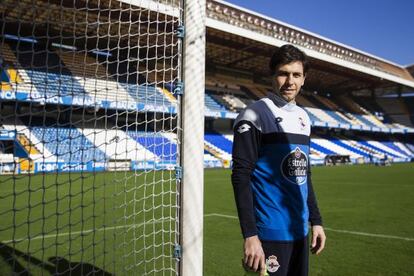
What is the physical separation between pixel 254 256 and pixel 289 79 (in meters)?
0.99

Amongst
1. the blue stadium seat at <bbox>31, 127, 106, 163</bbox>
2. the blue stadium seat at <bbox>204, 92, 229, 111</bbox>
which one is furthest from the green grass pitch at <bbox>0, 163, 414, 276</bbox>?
the blue stadium seat at <bbox>204, 92, 229, 111</bbox>

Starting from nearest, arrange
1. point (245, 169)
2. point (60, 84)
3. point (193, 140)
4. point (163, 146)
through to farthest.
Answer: point (245, 169)
point (193, 140)
point (60, 84)
point (163, 146)

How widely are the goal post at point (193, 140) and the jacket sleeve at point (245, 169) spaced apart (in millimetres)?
636

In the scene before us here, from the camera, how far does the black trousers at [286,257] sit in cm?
202

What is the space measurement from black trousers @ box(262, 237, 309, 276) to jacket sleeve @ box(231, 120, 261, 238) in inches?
8.5

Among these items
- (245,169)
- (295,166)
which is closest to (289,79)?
(295,166)

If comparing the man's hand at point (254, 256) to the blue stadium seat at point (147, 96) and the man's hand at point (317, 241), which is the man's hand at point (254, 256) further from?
the blue stadium seat at point (147, 96)

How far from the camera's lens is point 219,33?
936 inches

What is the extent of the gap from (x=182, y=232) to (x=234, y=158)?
0.85 metres

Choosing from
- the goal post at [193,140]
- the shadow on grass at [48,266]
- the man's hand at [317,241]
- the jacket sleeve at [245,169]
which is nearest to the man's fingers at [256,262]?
the jacket sleeve at [245,169]

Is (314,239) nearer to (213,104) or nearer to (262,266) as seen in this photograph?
(262,266)

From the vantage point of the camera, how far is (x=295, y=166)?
2188mm

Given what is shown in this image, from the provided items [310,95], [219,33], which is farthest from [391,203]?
[310,95]

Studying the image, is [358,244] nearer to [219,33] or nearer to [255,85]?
[219,33]
